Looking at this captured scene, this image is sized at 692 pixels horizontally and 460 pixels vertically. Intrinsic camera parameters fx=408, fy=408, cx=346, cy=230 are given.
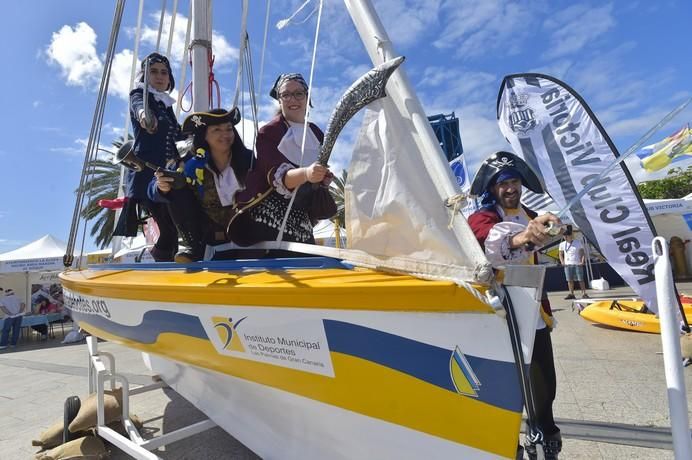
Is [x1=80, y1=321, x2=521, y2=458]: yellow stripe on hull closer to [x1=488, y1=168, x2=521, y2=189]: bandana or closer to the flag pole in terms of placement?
the flag pole

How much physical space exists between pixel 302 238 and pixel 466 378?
5.15ft

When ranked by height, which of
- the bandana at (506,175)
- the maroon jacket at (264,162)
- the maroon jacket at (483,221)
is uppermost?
the maroon jacket at (264,162)

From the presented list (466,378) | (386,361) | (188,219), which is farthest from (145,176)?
(466,378)

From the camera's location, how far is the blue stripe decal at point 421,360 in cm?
112

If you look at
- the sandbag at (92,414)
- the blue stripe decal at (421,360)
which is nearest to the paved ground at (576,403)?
the sandbag at (92,414)

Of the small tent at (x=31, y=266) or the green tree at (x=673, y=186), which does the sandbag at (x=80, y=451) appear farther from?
the green tree at (x=673, y=186)

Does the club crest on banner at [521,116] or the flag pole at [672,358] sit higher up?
the club crest on banner at [521,116]

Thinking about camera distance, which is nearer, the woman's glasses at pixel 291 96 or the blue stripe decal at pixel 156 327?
the blue stripe decal at pixel 156 327

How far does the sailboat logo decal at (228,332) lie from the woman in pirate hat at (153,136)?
174cm

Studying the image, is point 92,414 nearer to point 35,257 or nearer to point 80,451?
point 80,451

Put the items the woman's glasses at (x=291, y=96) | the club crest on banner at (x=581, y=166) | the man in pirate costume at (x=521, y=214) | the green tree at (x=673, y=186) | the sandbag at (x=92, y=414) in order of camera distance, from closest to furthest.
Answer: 1. the man in pirate costume at (x=521, y=214)
2. the woman's glasses at (x=291, y=96)
3. the sandbag at (x=92, y=414)
4. the club crest on banner at (x=581, y=166)
5. the green tree at (x=673, y=186)

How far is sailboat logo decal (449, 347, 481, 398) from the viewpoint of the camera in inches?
46.3

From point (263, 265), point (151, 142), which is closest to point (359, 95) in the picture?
point (263, 265)

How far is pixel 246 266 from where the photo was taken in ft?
6.77
